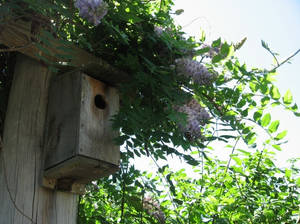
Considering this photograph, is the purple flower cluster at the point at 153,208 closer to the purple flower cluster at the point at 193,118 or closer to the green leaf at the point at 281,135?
the purple flower cluster at the point at 193,118

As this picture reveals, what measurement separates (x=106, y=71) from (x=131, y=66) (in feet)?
0.35

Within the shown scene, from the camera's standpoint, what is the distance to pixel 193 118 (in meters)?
1.79

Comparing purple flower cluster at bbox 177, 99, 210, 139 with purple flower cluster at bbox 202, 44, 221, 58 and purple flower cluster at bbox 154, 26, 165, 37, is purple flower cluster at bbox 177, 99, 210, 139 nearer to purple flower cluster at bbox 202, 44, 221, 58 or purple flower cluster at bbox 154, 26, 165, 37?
purple flower cluster at bbox 202, 44, 221, 58

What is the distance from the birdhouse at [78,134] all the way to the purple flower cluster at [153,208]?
465 millimetres

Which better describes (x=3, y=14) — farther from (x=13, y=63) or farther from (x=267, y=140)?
(x=267, y=140)

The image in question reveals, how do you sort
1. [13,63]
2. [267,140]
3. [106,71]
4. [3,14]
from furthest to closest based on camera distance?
[267,140]
[13,63]
[106,71]
[3,14]

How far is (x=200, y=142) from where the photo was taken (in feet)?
6.10

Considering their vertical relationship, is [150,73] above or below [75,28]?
below

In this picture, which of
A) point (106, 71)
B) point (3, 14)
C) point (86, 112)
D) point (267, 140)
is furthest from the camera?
point (267, 140)

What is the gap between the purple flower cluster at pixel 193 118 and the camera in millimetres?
1776

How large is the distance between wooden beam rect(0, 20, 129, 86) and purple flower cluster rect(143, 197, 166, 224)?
61 cm

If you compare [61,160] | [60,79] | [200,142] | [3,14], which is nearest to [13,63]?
[60,79]

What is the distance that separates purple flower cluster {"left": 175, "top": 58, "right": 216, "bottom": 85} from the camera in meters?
1.76

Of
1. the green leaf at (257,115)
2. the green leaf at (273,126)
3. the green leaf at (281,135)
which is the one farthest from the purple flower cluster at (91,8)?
the green leaf at (281,135)
